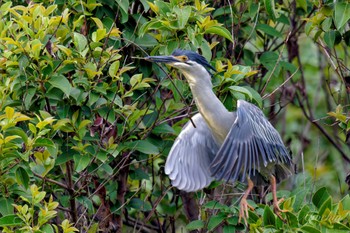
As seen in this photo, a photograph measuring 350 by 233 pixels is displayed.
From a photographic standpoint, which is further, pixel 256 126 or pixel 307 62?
pixel 307 62

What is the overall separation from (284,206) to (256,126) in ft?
1.94

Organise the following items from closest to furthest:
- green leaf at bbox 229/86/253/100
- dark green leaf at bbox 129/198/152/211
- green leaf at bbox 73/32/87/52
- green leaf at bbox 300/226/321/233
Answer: green leaf at bbox 300/226/321/233 → green leaf at bbox 73/32/87/52 → green leaf at bbox 229/86/253/100 → dark green leaf at bbox 129/198/152/211

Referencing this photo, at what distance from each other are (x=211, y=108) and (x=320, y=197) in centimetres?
83

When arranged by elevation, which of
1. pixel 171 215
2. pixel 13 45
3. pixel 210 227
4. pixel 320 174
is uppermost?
pixel 13 45

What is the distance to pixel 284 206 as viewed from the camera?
15.2ft

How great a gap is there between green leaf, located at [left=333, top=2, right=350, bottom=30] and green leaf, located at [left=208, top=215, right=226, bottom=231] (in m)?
1.34

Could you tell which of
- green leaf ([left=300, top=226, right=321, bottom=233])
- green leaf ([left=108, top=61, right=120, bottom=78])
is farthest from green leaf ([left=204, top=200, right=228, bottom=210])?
green leaf ([left=108, top=61, right=120, bottom=78])

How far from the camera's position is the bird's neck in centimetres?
494

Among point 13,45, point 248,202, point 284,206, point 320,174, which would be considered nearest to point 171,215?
point 248,202

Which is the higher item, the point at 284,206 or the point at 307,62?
the point at 284,206

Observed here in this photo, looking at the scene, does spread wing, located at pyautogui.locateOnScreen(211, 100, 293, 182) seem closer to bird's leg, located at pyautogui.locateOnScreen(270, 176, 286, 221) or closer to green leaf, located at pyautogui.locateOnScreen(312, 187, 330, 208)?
bird's leg, located at pyautogui.locateOnScreen(270, 176, 286, 221)

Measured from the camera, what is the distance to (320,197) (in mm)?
4832

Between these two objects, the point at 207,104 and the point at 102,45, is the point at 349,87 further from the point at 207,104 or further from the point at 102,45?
the point at 102,45

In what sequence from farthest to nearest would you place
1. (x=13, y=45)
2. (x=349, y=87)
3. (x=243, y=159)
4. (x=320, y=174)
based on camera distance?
1. (x=320, y=174)
2. (x=349, y=87)
3. (x=243, y=159)
4. (x=13, y=45)
